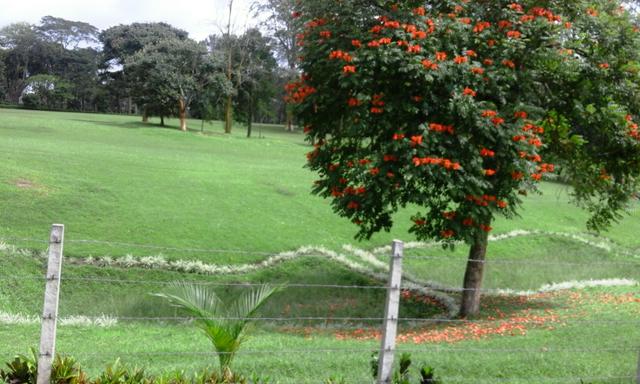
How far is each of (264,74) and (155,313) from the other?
49.1m

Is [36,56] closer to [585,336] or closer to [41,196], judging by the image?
[41,196]

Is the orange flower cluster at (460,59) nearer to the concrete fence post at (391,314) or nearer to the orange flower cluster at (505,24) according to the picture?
the orange flower cluster at (505,24)

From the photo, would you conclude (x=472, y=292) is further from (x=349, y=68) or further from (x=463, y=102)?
(x=349, y=68)

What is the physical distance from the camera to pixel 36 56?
250 feet

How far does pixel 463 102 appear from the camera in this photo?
11.8 m

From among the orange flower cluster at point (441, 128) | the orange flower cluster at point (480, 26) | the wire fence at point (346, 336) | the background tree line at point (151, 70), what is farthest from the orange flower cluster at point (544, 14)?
the background tree line at point (151, 70)

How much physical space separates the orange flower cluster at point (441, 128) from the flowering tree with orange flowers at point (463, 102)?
19mm

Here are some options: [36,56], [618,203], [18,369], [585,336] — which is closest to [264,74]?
[36,56]

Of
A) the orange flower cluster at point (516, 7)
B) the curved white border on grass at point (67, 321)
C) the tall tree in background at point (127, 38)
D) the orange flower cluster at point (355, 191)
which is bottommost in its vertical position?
the curved white border on grass at point (67, 321)

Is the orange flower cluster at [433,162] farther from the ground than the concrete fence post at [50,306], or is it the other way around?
the orange flower cluster at [433,162]

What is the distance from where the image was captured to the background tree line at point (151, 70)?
48594 mm

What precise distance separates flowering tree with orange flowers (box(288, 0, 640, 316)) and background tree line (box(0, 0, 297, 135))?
2125cm

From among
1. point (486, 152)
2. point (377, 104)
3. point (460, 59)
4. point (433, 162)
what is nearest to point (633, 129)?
point (486, 152)

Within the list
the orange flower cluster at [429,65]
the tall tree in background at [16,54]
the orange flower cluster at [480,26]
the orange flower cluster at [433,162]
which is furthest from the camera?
the tall tree in background at [16,54]
